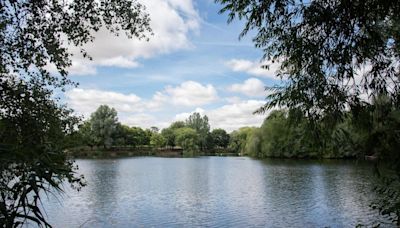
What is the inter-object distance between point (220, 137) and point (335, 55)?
128m

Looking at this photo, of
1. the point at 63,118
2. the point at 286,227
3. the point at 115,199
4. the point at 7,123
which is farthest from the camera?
the point at 115,199

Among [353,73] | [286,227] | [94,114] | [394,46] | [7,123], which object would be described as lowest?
[286,227]

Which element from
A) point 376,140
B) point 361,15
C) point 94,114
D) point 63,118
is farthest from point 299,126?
point 94,114

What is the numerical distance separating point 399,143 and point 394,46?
3.48 feet

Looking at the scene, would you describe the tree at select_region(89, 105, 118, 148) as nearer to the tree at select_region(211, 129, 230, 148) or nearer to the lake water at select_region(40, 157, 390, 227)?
the tree at select_region(211, 129, 230, 148)

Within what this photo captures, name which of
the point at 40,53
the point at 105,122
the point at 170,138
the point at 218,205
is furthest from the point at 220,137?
the point at 40,53

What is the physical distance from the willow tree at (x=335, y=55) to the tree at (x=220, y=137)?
124 metres

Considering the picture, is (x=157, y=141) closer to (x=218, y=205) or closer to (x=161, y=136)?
(x=161, y=136)

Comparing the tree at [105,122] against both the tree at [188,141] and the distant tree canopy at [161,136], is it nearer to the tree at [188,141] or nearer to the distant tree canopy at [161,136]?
the distant tree canopy at [161,136]

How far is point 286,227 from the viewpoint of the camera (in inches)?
545

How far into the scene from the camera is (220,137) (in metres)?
131

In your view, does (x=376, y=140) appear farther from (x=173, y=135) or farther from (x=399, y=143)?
(x=173, y=135)

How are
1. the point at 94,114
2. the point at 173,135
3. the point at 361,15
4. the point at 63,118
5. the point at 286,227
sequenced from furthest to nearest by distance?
1. the point at 173,135
2. the point at 94,114
3. the point at 286,227
4. the point at 63,118
5. the point at 361,15

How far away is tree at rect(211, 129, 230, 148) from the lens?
426 feet
